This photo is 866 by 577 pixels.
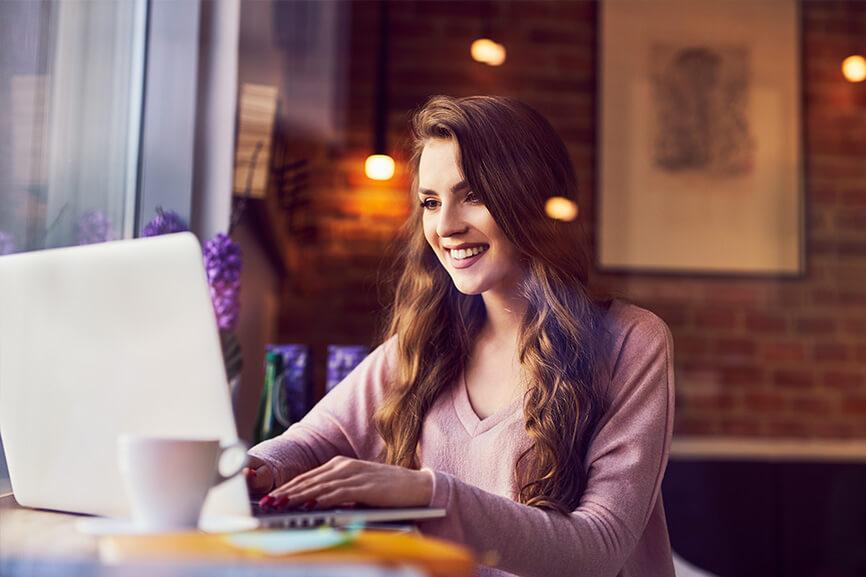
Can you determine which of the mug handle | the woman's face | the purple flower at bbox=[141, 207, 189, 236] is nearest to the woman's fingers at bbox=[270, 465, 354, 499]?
the mug handle

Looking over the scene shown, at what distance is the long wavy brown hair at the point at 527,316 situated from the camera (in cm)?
115

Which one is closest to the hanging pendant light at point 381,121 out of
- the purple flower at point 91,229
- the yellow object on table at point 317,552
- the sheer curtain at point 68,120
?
the sheer curtain at point 68,120

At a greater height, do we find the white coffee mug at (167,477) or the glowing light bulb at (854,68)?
the glowing light bulb at (854,68)

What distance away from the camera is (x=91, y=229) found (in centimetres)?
144

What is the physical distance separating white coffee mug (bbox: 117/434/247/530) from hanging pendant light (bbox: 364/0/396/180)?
Result: 306 cm

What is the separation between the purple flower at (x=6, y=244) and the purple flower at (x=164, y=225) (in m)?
0.42

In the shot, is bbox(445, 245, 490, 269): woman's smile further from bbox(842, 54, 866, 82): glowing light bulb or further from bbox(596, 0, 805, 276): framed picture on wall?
bbox(842, 54, 866, 82): glowing light bulb

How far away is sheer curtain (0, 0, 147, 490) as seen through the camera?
1.16 meters

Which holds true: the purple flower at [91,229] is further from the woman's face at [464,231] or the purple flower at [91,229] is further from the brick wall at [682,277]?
the brick wall at [682,277]

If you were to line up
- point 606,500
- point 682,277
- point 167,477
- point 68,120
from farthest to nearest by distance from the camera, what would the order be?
point 682,277 → point 68,120 → point 606,500 → point 167,477

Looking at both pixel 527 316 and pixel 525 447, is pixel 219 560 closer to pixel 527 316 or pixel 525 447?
pixel 525 447

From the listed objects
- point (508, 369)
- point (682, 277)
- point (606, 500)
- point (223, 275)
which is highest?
point (682, 277)

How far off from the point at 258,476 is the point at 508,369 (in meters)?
0.36

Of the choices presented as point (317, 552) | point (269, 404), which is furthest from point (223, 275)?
point (317, 552)
